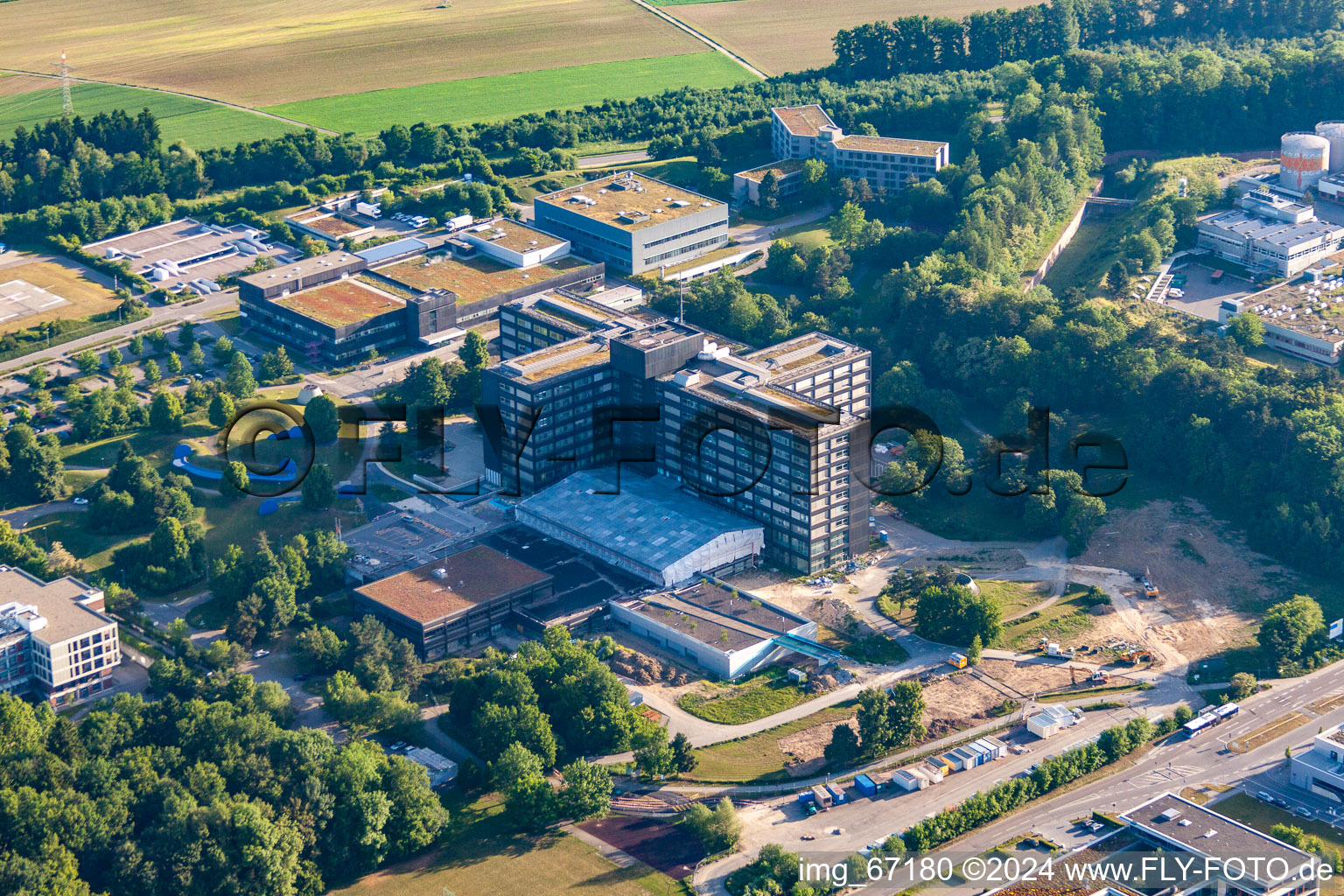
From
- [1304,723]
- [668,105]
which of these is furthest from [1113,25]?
[1304,723]

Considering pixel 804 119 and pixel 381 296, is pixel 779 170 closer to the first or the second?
pixel 804 119

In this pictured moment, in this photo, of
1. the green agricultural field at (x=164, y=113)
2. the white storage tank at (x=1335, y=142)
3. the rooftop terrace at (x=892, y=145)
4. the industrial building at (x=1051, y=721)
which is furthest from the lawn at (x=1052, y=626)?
the green agricultural field at (x=164, y=113)

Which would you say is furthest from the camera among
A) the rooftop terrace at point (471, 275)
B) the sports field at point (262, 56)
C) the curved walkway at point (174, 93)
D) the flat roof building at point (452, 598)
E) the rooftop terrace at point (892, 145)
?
the sports field at point (262, 56)

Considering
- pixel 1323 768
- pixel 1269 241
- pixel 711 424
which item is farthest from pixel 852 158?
pixel 1323 768

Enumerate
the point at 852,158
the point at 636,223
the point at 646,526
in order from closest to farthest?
the point at 646,526 < the point at 636,223 < the point at 852,158

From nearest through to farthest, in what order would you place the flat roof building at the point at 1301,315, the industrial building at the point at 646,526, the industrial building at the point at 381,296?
the industrial building at the point at 646,526 → the flat roof building at the point at 1301,315 → the industrial building at the point at 381,296

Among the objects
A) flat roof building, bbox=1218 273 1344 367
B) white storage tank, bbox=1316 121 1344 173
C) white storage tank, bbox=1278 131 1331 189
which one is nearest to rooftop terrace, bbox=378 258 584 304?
flat roof building, bbox=1218 273 1344 367

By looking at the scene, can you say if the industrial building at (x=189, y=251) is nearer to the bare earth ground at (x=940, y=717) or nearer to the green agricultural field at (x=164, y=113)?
the green agricultural field at (x=164, y=113)

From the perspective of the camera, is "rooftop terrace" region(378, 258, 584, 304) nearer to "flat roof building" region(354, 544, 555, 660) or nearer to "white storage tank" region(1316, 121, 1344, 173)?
"flat roof building" region(354, 544, 555, 660)
